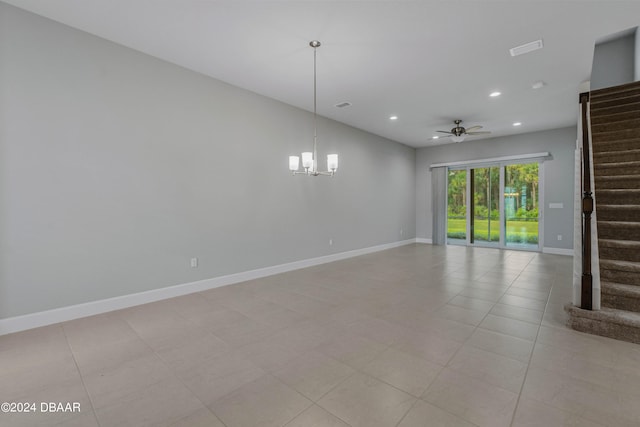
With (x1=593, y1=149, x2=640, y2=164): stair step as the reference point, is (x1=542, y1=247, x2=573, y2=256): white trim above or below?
below

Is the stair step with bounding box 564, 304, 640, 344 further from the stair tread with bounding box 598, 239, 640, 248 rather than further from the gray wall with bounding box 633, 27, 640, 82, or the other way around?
the gray wall with bounding box 633, 27, 640, 82

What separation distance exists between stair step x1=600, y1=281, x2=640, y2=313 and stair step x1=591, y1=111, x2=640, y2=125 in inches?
132

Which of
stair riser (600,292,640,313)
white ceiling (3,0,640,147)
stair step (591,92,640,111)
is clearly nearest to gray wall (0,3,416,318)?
white ceiling (3,0,640,147)

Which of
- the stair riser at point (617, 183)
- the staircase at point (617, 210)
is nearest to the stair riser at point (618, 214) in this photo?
the staircase at point (617, 210)

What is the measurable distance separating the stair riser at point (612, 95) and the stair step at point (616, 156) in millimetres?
1583

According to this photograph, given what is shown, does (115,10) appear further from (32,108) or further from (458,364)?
(458,364)

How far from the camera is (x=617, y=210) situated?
3568 mm

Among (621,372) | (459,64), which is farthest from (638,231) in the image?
(459,64)

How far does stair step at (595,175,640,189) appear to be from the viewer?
3730 millimetres

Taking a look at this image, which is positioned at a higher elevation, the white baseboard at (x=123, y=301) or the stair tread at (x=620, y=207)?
the stair tread at (x=620, y=207)

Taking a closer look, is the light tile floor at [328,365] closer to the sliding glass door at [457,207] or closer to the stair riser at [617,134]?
the stair riser at [617,134]

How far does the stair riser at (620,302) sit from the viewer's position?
2701 mm

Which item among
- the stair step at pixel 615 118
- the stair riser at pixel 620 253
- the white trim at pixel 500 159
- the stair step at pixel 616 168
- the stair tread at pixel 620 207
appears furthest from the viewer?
the white trim at pixel 500 159

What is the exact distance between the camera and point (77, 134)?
3.09 meters
